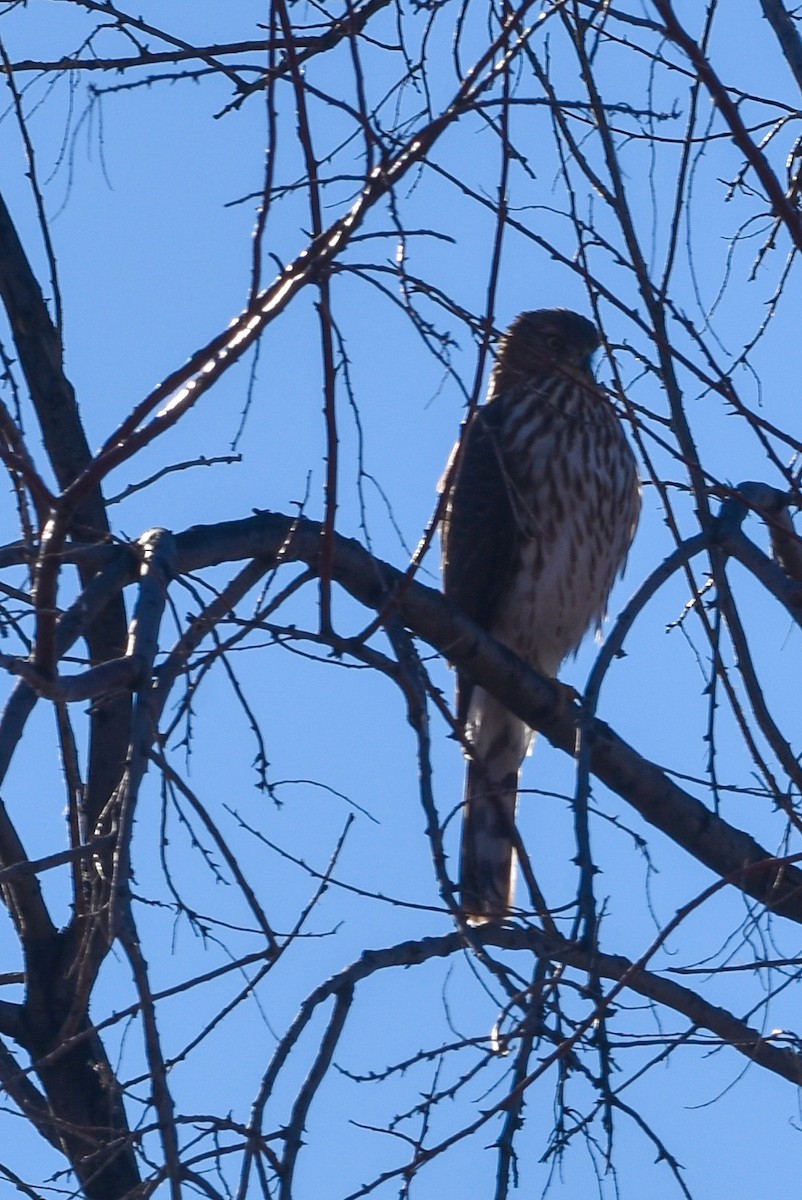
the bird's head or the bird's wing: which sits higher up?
the bird's head

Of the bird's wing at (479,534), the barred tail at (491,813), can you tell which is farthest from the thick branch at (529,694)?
the bird's wing at (479,534)

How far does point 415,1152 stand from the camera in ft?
8.84

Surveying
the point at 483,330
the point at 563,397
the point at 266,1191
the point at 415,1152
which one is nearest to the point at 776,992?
the point at 415,1152

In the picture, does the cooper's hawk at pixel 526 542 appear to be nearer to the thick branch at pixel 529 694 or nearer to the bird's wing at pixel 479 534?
the bird's wing at pixel 479 534

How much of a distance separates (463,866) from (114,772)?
1516mm

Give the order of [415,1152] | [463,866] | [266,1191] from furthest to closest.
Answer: [463,866] < [415,1152] < [266,1191]

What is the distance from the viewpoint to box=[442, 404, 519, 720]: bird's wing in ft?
17.6

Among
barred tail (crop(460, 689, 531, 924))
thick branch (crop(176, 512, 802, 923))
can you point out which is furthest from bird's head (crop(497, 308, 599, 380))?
thick branch (crop(176, 512, 802, 923))

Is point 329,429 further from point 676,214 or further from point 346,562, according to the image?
point 346,562

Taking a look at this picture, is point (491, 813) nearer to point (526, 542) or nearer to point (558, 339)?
point (526, 542)

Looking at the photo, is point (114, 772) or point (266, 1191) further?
point (114, 772)

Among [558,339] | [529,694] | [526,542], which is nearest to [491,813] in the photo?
[526,542]

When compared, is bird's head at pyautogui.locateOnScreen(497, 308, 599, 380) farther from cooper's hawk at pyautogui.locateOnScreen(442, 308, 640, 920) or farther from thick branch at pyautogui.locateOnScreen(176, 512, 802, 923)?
thick branch at pyautogui.locateOnScreen(176, 512, 802, 923)


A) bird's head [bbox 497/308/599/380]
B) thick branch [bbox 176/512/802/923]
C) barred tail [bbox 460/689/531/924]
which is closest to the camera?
thick branch [bbox 176/512/802/923]
